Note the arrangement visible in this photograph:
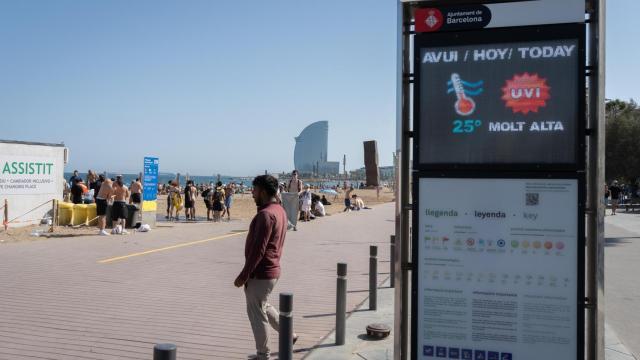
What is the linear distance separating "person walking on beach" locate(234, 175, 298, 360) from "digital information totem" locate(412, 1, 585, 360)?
4.81ft

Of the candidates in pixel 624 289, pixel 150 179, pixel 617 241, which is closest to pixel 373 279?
pixel 624 289

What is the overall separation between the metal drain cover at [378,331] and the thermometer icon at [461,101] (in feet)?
10.1

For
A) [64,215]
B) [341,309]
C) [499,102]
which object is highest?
[499,102]

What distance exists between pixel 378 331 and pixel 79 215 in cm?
1567

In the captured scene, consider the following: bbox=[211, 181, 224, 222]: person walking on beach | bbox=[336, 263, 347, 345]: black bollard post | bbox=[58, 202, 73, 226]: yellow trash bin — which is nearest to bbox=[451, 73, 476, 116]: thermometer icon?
bbox=[336, 263, 347, 345]: black bollard post

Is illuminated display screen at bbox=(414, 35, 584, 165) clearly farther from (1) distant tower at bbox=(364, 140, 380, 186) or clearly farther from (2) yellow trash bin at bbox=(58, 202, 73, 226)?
(1) distant tower at bbox=(364, 140, 380, 186)

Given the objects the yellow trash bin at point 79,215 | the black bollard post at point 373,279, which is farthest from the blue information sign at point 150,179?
the black bollard post at point 373,279

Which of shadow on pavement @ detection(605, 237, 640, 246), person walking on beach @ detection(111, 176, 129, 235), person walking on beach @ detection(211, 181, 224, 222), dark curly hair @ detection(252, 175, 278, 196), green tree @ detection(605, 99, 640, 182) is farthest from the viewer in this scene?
person walking on beach @ detection(211, 181, 224, 222)

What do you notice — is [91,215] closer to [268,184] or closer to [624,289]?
[268,184]

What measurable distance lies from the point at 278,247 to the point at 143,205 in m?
14.6

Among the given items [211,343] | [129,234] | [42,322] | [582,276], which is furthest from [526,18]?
[129,234]

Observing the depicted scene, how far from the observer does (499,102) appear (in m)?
4.16

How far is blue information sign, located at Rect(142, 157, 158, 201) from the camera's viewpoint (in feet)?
63.6

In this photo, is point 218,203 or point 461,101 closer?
point 461,101
